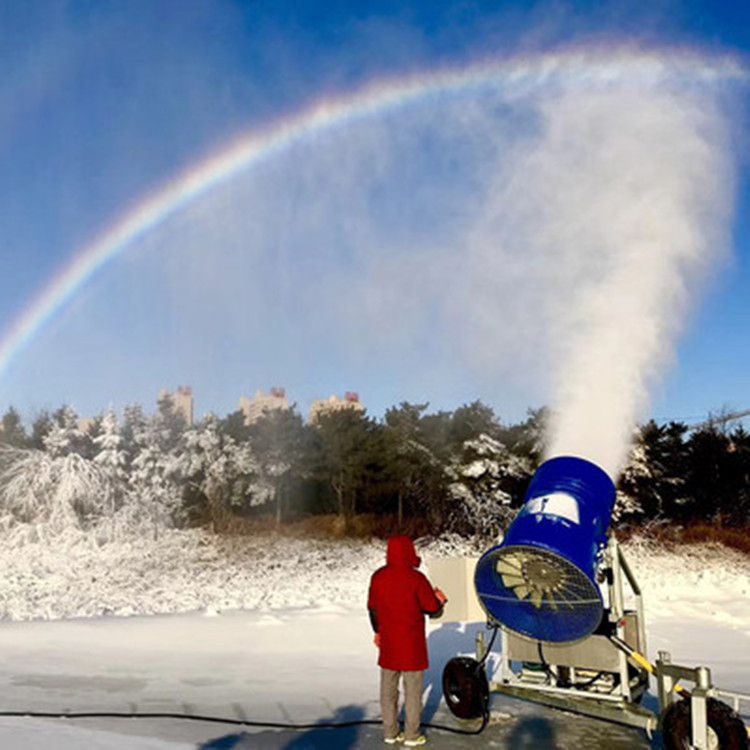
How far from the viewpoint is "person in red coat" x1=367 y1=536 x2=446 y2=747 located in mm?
6195

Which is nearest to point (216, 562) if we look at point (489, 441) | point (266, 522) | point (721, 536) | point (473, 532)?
point (266, 522)

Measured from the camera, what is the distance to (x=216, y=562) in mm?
24297

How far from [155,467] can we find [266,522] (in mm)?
5057

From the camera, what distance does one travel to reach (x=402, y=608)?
6199 millimetres

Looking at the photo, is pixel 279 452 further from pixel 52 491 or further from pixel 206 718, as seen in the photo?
pixel 206 718

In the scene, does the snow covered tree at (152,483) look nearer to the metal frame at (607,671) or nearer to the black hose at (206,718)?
the black hose at (206,718)

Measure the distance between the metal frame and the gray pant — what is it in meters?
1.10

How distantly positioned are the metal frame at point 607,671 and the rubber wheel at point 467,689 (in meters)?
0.21

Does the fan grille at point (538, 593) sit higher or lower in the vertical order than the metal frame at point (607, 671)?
higher

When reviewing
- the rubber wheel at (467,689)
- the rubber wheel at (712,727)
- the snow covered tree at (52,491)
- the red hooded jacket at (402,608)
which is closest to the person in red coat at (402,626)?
the red hooded jacket at (402,608)

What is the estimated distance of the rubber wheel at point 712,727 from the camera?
535cm

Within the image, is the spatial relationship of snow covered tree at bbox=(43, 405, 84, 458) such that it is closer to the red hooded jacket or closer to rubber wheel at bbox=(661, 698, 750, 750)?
the red hooded jacket

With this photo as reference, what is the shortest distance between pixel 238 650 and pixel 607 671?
5.97 m

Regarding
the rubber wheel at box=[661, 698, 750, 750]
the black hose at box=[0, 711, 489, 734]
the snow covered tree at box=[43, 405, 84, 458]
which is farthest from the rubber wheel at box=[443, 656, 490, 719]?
the snow covered tree at box=[43, 405, 84, 458]
